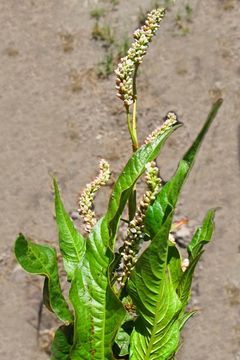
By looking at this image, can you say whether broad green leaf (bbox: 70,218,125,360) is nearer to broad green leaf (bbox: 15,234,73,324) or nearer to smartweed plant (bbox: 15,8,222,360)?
smartweed plant (bbox: 15,8,222,360)

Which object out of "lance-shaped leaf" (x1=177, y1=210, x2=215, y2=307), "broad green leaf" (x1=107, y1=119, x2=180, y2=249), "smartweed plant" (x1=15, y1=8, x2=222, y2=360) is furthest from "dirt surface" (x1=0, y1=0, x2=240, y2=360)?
"broad green leaf" (x1=107, y1=119, x2=180, y2=249)

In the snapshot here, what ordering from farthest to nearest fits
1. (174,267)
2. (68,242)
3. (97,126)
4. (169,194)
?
1. (97,126)
2. (68,242)
3. (174,267)
4. (169,194)

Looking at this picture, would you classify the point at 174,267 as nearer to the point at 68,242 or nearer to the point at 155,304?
the point at 155,304

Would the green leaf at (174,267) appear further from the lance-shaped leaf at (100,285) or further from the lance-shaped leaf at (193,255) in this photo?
the lance-shaped leaf at (100,285)

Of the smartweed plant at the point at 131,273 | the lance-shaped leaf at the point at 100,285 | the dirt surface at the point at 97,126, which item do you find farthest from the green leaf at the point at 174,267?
the dirt surface at the point at 97,126

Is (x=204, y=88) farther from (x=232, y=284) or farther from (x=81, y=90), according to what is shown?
(x=232, y=284)

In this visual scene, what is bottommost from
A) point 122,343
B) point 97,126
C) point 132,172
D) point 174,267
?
point 122,343

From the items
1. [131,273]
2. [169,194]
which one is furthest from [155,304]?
[169,194]
